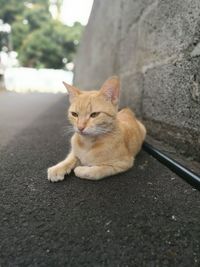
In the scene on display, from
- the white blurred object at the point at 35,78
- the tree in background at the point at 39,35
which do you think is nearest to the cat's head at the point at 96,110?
the white blurred object at the point at 35,78

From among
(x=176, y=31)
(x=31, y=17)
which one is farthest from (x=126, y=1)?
(x=31, y=17)

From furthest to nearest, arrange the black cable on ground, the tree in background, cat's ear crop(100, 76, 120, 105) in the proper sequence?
the tree in background
cat's ear crop(100, 76, 120, 105)
the black cable on ground

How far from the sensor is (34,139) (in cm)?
233

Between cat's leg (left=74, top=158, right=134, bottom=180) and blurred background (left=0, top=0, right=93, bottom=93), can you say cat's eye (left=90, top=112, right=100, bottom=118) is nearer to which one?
cat's leg (left=74, top=158, right=134, bottom=180)

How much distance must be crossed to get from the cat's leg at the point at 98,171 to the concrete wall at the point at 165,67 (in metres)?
0.45

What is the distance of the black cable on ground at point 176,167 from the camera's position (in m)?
1.32

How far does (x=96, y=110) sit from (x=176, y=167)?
0.53 m

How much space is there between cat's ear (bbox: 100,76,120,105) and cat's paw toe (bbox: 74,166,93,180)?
0.43 m

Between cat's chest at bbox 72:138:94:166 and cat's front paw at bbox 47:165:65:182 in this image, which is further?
cat's chest at bbox 72:138:94:166

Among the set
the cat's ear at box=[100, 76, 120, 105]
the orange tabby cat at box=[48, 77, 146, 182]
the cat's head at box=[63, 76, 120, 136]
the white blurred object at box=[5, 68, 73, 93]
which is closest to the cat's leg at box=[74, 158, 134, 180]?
the orange tabby cat at box=[48, 77, 146, 182]

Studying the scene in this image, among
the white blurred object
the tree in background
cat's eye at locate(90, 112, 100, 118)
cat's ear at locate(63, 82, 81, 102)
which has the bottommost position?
the white blurred object

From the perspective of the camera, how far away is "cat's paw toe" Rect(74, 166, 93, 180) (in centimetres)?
140

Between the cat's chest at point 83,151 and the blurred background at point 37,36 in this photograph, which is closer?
the cat's chest at point 83,151

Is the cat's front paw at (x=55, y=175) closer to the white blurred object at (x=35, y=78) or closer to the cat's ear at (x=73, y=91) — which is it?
the cat's ear at (x=73, y=91)
